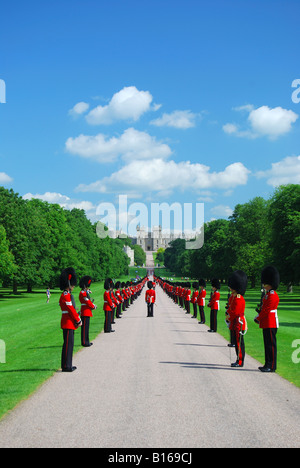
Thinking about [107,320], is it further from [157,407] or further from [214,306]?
[157,407]

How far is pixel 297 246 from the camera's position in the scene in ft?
182

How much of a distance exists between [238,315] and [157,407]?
5420 mm

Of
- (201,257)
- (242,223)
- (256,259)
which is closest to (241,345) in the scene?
(256,259)

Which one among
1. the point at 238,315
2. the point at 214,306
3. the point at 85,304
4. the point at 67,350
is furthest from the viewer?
the point at 214,306

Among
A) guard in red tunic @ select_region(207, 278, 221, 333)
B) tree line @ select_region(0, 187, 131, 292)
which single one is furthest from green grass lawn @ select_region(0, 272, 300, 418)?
tree line @ select_region(0, 187, 131, 292)

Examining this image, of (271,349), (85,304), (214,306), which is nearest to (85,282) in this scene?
(85,304)

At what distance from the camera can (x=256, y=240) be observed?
9031 centimetres

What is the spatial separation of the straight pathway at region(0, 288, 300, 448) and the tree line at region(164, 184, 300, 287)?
126ft

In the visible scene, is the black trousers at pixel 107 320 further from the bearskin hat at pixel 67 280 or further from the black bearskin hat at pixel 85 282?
the bearskin hat at pixel 67 280

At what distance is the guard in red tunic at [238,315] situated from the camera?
13.2 m

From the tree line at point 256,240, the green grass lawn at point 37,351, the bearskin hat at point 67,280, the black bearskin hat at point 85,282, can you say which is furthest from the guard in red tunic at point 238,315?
the tree line at point 256,240

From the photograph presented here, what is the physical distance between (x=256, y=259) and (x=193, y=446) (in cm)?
7228

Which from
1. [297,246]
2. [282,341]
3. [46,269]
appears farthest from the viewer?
[46,269]
